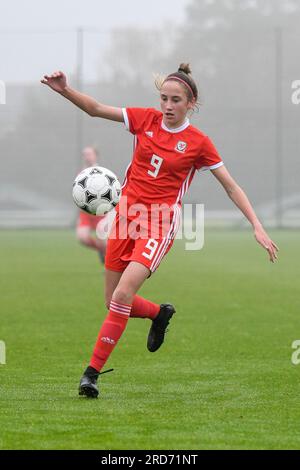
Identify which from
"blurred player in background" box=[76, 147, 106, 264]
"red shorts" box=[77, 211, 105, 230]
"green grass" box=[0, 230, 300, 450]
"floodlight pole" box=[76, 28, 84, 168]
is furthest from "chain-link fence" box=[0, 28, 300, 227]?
"green grass" box=[0, 230, 300, 450]

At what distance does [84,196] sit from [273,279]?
26.3 feet

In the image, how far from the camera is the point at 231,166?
105 ft

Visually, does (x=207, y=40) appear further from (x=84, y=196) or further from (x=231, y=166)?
(x=84, y=196)

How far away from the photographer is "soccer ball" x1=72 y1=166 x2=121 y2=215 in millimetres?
7012

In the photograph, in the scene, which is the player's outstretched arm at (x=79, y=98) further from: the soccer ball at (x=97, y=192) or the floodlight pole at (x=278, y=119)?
the floodlight pole at (x=278, y=119)

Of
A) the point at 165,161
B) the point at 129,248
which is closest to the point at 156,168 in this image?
the point at 165,161

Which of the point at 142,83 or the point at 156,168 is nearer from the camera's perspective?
the point at 156,168

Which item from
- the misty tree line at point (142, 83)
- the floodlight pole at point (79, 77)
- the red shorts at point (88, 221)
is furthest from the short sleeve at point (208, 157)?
the misty tree line at point (142, 83)

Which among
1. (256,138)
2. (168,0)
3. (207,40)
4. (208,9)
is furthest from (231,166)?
(168,0)

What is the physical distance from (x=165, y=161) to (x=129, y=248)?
22.5 inches

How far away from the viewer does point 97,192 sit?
7098mm

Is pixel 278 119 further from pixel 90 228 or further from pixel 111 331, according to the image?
pixel 111 331

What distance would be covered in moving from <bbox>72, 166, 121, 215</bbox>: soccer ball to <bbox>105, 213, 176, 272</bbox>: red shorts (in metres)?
0.24

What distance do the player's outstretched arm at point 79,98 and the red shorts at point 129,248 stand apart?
0.62m
